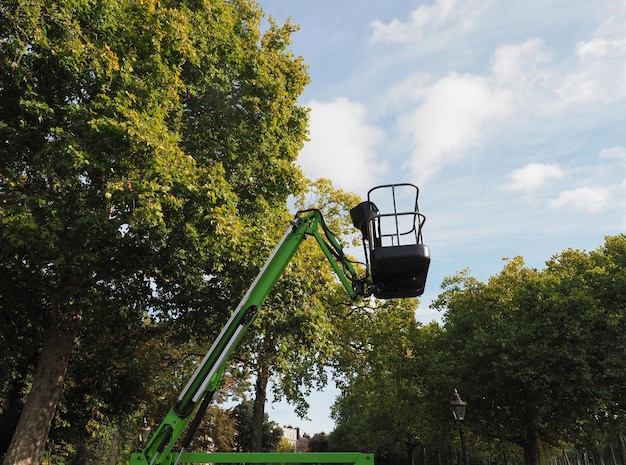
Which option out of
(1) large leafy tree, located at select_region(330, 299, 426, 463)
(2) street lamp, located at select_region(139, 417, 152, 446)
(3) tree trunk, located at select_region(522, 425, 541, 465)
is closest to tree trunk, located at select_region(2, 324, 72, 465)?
(2) street lamp, located at select_region(139, 417, 152, 446)

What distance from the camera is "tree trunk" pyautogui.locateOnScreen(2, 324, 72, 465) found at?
1213 cm

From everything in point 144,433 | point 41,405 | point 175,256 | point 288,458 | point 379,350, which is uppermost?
point 379,350

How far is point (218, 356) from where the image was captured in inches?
213

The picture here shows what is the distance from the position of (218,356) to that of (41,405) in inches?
406

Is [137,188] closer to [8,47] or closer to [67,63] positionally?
[67,63]

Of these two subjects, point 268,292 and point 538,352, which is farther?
point 538,352

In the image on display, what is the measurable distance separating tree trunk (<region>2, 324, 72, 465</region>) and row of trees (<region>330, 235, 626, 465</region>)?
53.3 ft

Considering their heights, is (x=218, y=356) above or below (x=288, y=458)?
above

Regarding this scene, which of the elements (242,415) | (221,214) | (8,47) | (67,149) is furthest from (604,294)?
(242,415)

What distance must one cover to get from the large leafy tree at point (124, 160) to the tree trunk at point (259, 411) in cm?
1018

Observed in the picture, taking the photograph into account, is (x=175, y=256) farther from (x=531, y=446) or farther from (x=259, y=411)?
(x=531, y=446)

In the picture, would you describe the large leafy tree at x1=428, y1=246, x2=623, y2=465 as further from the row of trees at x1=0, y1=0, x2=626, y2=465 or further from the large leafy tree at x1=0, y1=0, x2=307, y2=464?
the large leafy tree at x1=0, y1=0, x2=307, y2=464

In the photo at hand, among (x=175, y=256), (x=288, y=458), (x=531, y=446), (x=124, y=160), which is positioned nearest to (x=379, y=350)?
(x=531, y=446)

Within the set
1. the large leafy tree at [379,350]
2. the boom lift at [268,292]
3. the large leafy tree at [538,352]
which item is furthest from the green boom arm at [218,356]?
the large leafy tree at [538,352]
